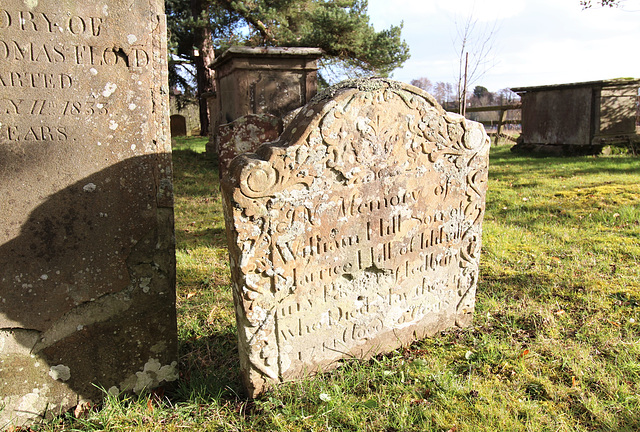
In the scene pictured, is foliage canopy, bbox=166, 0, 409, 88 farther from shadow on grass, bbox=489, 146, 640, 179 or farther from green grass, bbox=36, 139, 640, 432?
green grass, bbox=36, 139, 640, 432

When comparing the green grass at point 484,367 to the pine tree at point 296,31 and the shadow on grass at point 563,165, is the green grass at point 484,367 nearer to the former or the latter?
the shadow on grass at point 563,165

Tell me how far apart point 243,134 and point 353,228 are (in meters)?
1.64

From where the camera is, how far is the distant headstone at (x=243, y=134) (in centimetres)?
397

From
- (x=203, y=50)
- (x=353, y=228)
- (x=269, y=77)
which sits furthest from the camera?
(x=203, y=50)

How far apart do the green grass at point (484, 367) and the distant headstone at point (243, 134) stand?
4.12ft

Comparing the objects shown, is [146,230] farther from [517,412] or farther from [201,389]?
[517,412]

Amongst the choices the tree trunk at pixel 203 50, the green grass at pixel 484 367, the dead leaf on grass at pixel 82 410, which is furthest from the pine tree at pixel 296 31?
the dead leaf on grass at pixel 82 410

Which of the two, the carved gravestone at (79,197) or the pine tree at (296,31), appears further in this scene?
the pine tree at (296,31)

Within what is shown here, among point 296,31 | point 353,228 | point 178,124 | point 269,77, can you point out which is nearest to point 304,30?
point 296,31

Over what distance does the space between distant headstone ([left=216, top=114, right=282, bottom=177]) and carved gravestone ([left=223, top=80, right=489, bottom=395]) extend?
1360 mm

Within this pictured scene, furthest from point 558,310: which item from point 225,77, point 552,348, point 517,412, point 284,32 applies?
point 284,32

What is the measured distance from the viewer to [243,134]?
157 inches

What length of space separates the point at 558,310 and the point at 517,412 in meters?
1.38

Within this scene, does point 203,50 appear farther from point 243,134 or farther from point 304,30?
point 243,134
